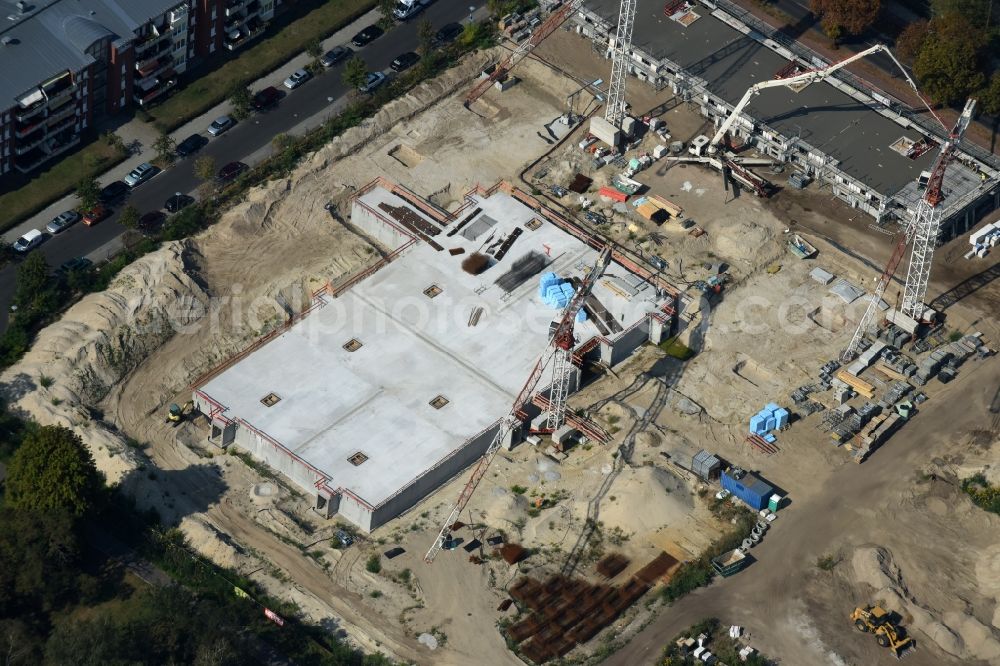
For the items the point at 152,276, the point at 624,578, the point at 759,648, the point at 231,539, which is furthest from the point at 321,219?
the point at 759,648

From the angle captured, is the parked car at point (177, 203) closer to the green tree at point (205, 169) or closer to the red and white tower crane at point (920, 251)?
the green tree at point (205, 169)

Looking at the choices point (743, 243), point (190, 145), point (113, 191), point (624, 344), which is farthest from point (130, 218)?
point (743, 243)

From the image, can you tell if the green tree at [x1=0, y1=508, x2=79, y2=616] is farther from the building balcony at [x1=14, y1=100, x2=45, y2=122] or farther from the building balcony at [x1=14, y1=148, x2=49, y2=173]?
the building balcony at [x1=14, y1=100, x2=45, y2=122]

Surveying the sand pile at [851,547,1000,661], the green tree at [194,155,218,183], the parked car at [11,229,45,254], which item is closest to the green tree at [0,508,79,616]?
the parked car at [11,229,45,254]

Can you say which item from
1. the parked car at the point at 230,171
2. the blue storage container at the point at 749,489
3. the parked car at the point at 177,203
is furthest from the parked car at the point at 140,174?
the blue storage container at the point at 749,489

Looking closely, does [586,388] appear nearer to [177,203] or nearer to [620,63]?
[620,63]

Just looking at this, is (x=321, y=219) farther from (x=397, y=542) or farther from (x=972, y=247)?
(x=972, y=247)

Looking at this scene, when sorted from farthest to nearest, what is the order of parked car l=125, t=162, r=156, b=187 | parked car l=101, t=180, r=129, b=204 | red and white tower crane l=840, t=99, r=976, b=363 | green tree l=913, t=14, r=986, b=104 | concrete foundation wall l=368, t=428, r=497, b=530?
green tree l=913, t=14, r=986, b=104 → parked car l=125, t=162, r=156, b=187 → parked car l=101, t=180, r=129, b=204 → red and white tower crane l=840, t=99, r=976, b=363 → concrete foundation wall l=368, t=428, r=497, b=530
